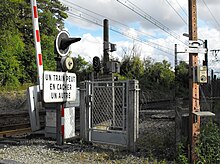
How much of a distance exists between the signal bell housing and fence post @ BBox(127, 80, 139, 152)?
6.19 feet

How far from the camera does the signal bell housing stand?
26.4 feet

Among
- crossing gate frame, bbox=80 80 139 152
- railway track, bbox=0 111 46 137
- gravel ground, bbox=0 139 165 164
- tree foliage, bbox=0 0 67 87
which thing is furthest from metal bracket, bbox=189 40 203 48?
tree foliage, bbox=0 0 67 87

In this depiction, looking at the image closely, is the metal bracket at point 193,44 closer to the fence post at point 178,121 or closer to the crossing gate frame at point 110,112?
the fence post at point 178,121

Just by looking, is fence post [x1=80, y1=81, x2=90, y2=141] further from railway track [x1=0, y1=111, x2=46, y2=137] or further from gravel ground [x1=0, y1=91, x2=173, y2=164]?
railway track [x1=0, y1=111, x2=46, y2=137]

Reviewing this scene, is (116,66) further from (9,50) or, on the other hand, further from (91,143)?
(9,50)

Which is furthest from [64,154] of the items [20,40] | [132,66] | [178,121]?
[132,66]

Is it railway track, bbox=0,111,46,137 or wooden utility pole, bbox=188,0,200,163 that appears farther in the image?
railway track, bbox=0,111,46,137

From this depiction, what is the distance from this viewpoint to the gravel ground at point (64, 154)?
6797 mm

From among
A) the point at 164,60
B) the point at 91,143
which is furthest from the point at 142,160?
the point at 164,60

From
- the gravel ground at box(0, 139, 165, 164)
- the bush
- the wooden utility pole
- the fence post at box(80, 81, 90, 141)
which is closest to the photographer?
the bush

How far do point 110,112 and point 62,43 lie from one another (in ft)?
7.29

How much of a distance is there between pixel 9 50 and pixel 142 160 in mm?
25013

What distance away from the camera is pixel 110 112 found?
8508mm

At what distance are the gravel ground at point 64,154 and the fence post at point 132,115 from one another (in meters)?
0.32
